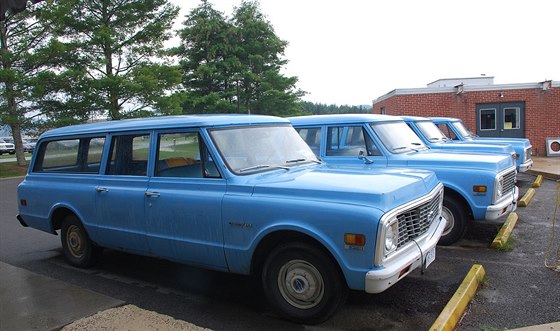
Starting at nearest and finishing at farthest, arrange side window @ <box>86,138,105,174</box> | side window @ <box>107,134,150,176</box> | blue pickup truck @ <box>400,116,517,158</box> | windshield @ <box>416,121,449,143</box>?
side window @ <box>107,134,150,176</box>
side window @ <box>86,138,105,174</box>
blue pickup truck @ <box>400,116,517,158</box>
windshield @ <box>416,121,449,143</box>

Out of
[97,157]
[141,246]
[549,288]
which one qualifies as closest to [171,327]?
[141,246]

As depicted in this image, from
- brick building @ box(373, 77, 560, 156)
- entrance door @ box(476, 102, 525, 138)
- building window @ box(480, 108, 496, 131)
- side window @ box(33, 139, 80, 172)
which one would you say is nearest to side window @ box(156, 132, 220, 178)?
side window @ box(33, 139, 80, 172)

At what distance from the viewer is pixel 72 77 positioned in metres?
22.5

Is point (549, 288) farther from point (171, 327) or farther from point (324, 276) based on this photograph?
point (171, 327)

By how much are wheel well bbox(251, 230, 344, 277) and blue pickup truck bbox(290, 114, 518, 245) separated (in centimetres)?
198

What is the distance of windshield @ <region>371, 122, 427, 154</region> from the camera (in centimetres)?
692

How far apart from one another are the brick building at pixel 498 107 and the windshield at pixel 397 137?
504 inches

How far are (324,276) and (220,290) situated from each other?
1649mm

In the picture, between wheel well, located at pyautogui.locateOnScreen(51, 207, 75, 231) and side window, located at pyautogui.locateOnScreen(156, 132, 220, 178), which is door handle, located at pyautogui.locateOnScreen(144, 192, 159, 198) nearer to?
side window, located at pyautogui.locateOnScreen(156, 132, 220, 178)

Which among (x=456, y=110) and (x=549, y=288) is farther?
(x=456, y=110)

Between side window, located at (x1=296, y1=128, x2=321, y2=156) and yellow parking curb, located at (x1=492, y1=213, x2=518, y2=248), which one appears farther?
side window, located at (x1=296, y1=128, x2=321, y2=156)

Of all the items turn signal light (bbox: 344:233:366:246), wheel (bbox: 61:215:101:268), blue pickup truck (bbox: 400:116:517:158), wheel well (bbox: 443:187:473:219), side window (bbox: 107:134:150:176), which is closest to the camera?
turn signal light (bbox: 344:233:366:246)

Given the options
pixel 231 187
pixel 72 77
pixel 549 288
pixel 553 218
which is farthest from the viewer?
pixel 72 77

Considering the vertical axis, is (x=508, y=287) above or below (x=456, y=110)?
below
